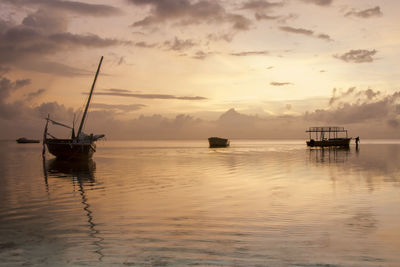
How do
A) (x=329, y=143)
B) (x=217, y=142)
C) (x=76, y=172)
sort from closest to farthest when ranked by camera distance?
(x=76, y=172)
(x=329, y=143)
(x=217, y=142)

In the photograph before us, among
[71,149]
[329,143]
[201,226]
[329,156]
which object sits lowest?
[329,156]

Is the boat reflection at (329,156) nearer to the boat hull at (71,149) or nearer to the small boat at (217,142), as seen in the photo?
the boat hull at (71,149)

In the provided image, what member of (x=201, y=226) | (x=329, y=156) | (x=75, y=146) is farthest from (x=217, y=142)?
(x=201, y=226)

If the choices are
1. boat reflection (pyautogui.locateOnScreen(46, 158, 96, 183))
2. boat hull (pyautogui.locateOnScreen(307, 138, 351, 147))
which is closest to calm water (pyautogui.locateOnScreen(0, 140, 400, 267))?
boat reflection (pyautogui.locateOnScreen(46, 158, 96, 183))

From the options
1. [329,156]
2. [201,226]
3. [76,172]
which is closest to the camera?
[201,226]

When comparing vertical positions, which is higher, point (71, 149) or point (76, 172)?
point (71, 149)

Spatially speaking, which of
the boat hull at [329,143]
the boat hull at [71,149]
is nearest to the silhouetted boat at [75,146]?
the boat hull at [71,149]

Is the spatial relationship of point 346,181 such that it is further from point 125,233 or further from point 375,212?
point 125,233

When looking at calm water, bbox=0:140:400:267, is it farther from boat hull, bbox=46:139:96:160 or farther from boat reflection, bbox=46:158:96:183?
boat hull, bbox=46:139:96:160

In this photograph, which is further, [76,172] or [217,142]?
[217,142]

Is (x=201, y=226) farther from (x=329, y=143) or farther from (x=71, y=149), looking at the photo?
(x=329, y=143)

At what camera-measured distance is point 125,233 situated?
12125mm

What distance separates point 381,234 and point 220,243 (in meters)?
5.63

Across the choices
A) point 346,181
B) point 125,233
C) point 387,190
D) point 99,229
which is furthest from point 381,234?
point 346,181
